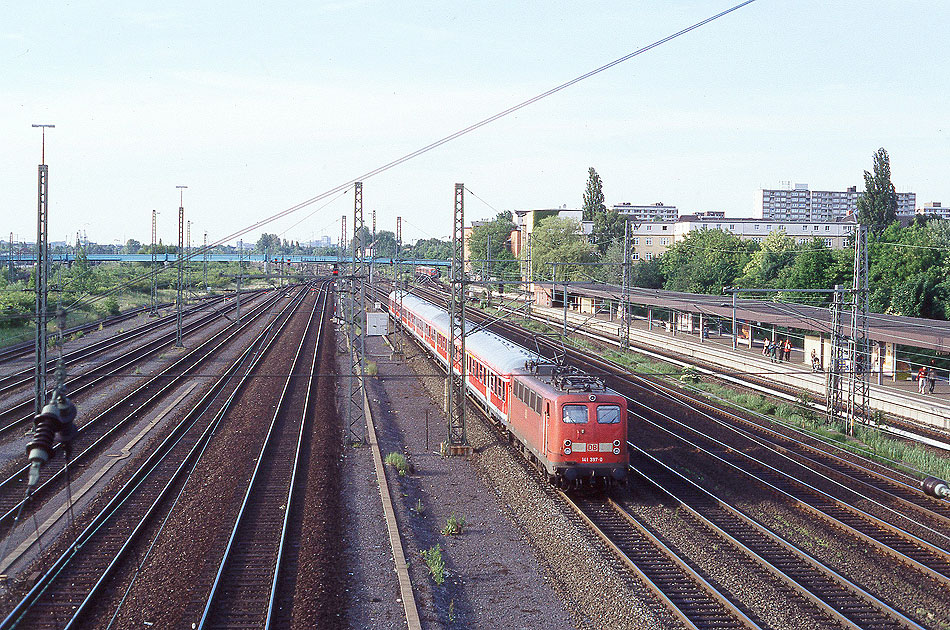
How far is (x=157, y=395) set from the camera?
1261 inches

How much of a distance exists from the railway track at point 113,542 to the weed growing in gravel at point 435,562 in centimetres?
481

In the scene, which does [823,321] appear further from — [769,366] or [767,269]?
[767,269]

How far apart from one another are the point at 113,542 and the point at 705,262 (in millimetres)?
58401

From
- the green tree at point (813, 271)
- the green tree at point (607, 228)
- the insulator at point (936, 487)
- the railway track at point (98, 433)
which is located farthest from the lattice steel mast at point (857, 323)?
the green tree at point (607, 228)

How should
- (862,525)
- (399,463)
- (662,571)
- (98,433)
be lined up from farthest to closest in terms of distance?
1. (98,433)
2. (399,463)
3. (862,525)
4. (662,571)

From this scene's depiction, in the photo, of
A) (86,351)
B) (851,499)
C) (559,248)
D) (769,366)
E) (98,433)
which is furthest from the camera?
(559,248)

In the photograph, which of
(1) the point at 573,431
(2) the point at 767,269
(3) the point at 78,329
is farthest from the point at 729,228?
(1) the point at 573,431

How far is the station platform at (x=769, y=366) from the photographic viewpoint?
92.2ft

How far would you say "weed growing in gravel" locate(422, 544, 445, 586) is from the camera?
13.7 m

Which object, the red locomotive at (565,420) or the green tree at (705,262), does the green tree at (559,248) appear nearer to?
the green tree at (705,262)

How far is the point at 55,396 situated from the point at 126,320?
59702 mm

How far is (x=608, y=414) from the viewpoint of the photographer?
18062mm

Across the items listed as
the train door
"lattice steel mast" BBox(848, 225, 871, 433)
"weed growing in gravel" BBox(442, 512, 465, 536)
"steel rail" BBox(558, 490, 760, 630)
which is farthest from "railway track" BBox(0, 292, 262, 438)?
"lattice steel mast" BBox(848, 225, 871, 433)

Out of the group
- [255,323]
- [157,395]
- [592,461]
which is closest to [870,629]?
[592,461]
